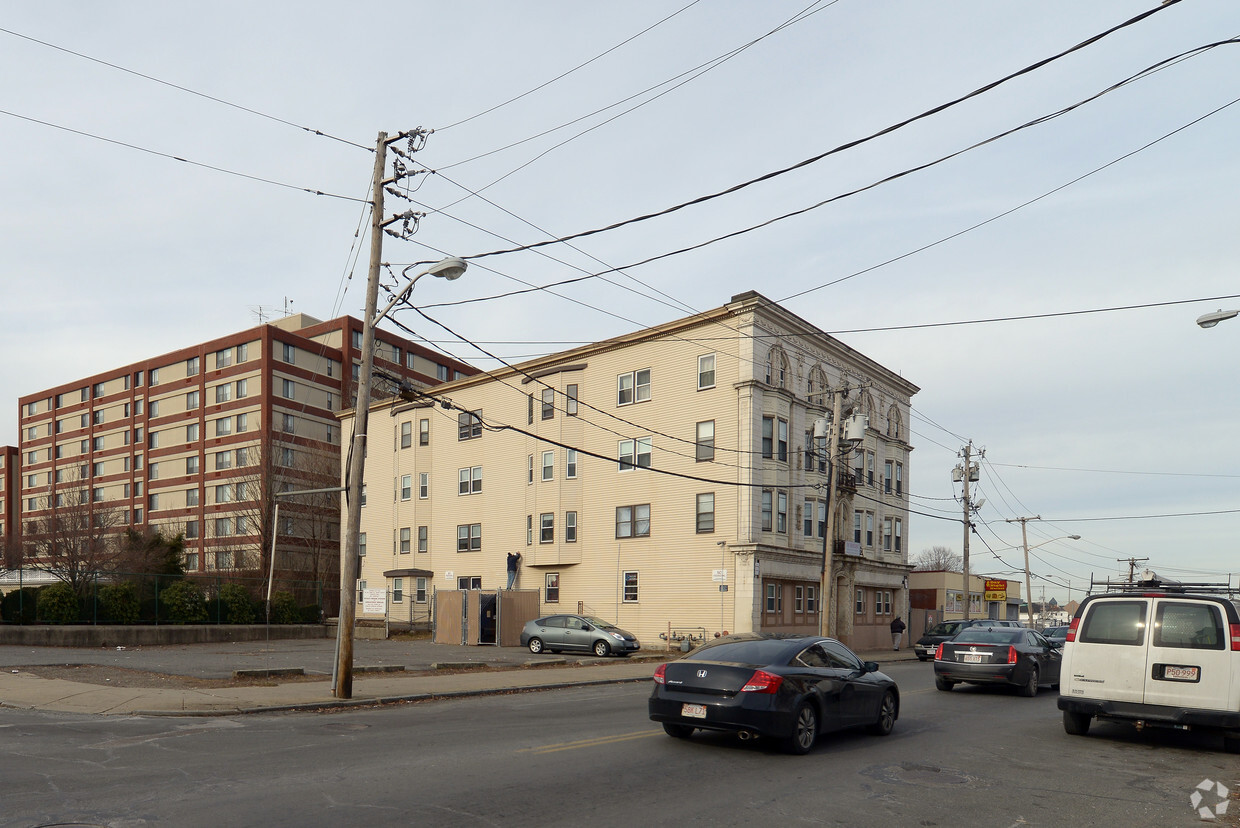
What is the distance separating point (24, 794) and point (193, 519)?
7283cm

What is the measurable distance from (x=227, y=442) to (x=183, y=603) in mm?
40048

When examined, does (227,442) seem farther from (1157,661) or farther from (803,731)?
(1157,661)

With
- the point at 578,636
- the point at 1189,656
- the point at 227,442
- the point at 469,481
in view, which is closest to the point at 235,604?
the point at 469,481

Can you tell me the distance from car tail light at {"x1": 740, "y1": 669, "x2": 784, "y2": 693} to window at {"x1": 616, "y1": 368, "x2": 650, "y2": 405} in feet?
101

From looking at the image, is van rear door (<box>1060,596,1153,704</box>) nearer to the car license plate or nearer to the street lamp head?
the car license plate

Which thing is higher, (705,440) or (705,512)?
(705,440)

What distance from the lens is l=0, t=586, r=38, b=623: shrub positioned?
109 feet

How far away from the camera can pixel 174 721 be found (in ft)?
44.4

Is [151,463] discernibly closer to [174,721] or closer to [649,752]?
[174,721]

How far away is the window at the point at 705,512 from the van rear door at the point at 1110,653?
25314 mm

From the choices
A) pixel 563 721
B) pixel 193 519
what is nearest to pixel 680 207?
pixel 563 721

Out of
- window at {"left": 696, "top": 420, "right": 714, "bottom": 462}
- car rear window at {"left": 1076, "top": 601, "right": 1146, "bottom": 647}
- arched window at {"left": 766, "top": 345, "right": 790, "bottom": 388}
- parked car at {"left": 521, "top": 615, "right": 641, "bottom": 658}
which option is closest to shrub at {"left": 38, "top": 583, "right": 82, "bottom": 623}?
parked car at {"left": 521, "top": 615, "right": 641, "bottom": 658}

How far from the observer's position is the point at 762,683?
1094 centimetres

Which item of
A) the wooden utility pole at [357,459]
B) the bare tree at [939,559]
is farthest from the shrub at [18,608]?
the bare tree at [939,559]
